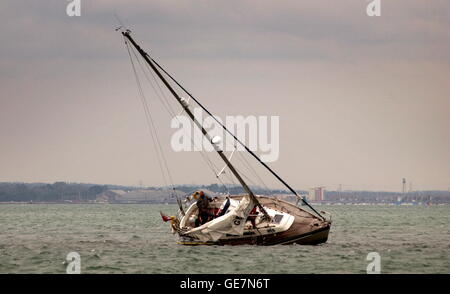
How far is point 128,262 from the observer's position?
155 feet

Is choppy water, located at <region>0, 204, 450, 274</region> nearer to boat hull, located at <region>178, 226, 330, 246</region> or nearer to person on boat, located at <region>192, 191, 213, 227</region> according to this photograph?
boat hull, located at <region>178, 226, 330, 246</region>

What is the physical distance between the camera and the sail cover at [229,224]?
5081cm

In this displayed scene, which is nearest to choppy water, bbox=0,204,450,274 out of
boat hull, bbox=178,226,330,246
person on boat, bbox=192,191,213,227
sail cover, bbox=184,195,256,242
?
boat hull, bbox=178,226,330,246

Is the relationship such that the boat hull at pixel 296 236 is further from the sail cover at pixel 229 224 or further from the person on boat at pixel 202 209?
the person on boat at pixel 202 209

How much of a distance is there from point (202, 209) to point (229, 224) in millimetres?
3918

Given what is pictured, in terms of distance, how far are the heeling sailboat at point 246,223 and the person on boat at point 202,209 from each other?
509 millimetres

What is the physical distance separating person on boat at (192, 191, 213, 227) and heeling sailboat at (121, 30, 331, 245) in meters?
0.51

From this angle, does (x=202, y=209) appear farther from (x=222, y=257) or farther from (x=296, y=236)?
(x=222, y=257)

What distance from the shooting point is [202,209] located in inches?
2144

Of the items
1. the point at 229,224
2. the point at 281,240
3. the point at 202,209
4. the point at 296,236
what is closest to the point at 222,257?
the point at 229,224
